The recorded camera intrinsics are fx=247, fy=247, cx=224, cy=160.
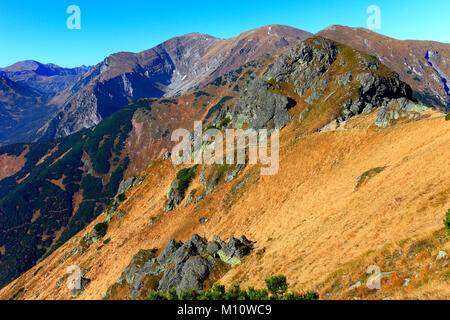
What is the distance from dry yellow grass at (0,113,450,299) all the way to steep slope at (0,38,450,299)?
8.2 inches

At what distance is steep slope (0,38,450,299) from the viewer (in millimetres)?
26391

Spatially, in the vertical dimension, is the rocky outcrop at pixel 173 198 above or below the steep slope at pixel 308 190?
below

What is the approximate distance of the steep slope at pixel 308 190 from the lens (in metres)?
26.4

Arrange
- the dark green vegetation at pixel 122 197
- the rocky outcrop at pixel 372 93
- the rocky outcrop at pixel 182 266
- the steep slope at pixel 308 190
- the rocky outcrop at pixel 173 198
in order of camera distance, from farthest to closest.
Result: the dark green vegetation at pixel 122 197, the rocky outcrop at pixel 173 198, the rocky outcrop at pixel 372 93, the rocky outcrop at pixel 182 266, the steep slope at pixel 308 190

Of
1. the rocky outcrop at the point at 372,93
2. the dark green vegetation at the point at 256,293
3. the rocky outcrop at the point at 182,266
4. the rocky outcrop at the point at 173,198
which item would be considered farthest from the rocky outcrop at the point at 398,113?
the rocky outcrop at the point at 173,198

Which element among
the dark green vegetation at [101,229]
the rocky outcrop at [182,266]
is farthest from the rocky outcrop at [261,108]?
the dark green vegetation at [101,229]

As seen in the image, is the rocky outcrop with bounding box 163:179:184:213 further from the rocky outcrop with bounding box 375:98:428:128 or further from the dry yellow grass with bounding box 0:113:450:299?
the rocky outcrop with bounding box 375:98:428:128

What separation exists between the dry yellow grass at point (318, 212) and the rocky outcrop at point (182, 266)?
3.15m

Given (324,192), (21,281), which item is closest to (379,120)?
(324,192)

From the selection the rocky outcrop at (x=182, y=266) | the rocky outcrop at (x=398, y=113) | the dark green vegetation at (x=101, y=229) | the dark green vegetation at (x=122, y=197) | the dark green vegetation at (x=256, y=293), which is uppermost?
the rocky outcrop at (x=398, y=113)

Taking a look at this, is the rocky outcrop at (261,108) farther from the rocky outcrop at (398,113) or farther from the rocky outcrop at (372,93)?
the rocky outcrop at (398,113)

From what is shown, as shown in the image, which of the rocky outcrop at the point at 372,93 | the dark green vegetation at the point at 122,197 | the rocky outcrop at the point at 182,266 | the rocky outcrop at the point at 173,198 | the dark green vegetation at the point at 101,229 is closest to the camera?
the rocky outcrop at the point at 182,266

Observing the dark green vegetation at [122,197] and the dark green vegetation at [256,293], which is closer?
the dark green vegetation at [256,293]
